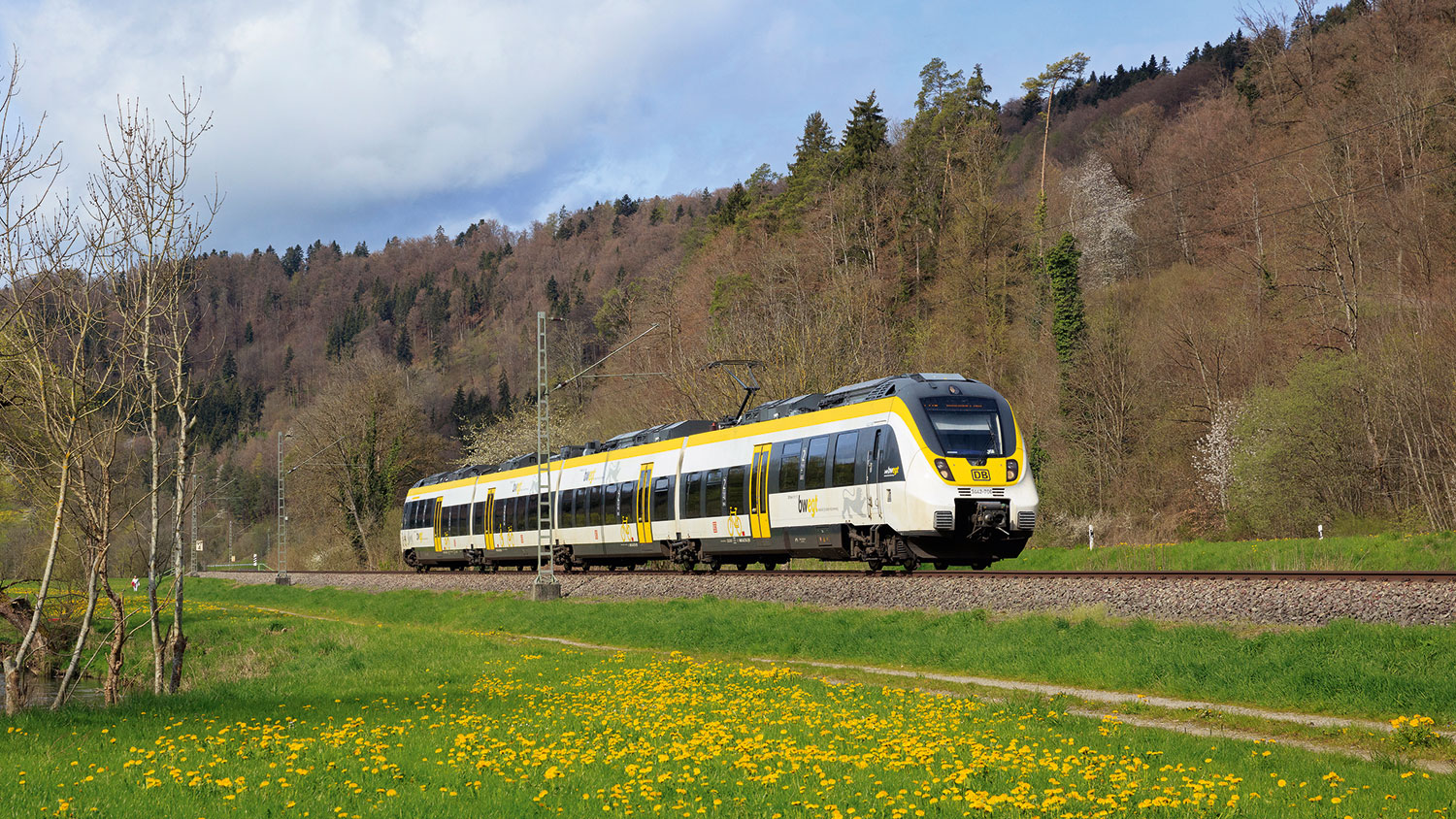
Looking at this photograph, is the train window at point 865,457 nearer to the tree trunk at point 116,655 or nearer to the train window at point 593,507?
the tree trunk at point 116,655

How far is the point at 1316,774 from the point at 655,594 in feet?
70.3

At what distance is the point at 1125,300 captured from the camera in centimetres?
6253

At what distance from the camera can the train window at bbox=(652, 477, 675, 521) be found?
104 feet

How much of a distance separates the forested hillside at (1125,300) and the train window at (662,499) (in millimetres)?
11713

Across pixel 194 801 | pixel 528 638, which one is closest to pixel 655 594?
pixel 528 638

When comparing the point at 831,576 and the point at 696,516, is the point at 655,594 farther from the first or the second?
the point at 831,576

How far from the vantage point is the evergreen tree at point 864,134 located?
2891 inches

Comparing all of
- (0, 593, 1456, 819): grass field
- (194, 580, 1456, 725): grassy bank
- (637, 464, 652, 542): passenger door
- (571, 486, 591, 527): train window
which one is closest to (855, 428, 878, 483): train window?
(194, 580, 1456, 725): grassy bank

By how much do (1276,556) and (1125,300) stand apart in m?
39.3

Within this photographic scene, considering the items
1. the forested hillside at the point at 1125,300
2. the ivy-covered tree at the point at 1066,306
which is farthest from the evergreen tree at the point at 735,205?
the ivy-covered tree at the point at 1066,306

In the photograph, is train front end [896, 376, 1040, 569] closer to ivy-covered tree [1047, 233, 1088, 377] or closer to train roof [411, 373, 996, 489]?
train roof [411, 373, 996, 489]

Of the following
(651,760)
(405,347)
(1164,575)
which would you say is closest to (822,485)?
(1164,575)

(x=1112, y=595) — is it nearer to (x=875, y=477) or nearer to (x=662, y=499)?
(x=875, y=477)

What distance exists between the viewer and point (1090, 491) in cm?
4556
